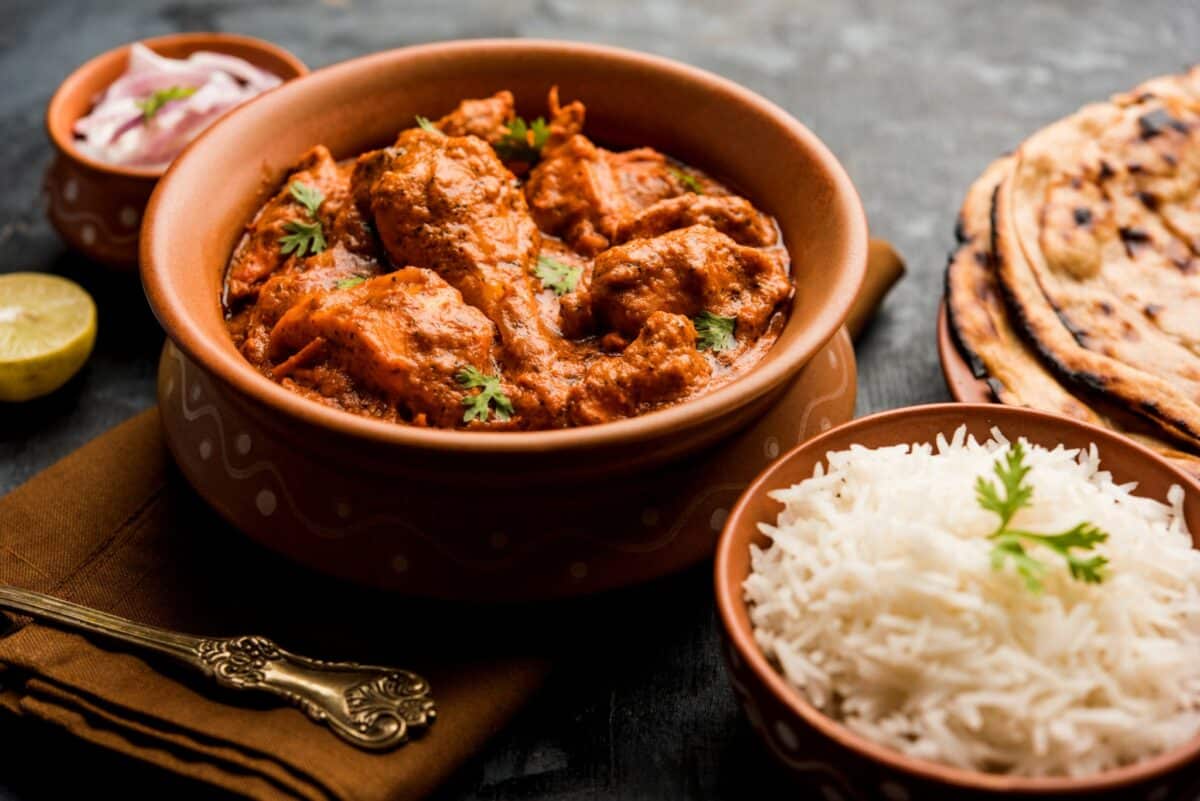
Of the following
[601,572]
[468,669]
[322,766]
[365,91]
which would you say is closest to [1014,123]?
[365,91]

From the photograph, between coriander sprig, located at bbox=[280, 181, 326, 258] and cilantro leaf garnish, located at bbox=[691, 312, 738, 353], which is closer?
cilantro leaf garnish, located at bbox=[691, 312, 738, 353]

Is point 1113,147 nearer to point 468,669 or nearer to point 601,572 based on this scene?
point 601,572

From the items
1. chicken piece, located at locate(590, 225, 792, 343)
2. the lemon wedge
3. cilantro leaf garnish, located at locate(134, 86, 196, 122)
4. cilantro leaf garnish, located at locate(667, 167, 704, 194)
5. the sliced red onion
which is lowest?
the lemon wedge

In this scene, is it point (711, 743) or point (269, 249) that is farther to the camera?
point (269, 249)

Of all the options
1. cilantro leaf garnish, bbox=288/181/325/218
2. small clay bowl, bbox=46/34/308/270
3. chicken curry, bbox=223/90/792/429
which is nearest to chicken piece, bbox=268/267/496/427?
chicken curry, bbox=223/90/792/429

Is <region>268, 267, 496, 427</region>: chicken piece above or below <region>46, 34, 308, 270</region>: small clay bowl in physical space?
above

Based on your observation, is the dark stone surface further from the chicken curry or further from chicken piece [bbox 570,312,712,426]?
the chicken curry
